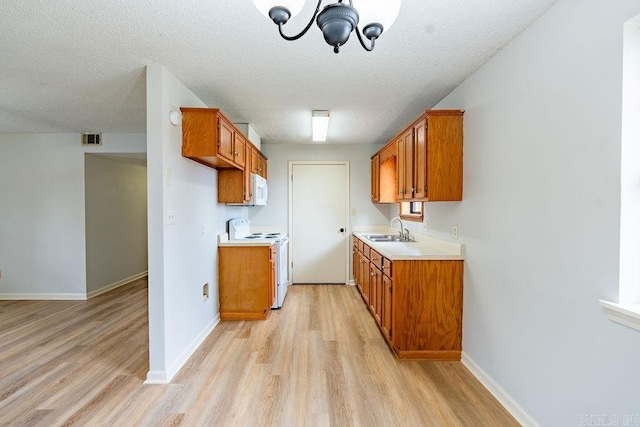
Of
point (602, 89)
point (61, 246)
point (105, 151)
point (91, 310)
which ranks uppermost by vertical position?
point (105, 151)

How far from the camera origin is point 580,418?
1341 mm

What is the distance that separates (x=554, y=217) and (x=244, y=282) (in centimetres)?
286

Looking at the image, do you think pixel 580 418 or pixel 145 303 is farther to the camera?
pixel 145 303

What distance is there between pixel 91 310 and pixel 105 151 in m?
2.22

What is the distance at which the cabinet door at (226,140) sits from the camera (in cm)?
239

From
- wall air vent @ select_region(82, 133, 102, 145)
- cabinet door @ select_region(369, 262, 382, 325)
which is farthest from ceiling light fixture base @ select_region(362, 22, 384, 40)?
wall air vent @ select_region(82, 133, 102, 145)

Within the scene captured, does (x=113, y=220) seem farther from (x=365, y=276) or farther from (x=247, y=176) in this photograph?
(x=365, y=276)

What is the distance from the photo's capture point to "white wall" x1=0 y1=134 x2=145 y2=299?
4.00m

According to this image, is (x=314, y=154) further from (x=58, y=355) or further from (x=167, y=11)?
(x=58, y=355)

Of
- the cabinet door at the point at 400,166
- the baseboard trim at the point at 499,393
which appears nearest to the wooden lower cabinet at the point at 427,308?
the baseboard trim at the point at 499,393

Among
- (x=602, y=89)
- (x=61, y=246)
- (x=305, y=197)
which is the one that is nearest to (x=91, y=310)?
(x=61, y=246)

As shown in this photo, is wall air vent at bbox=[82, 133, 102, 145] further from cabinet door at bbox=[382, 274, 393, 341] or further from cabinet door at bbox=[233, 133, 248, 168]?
cabinet door at bbox=[382, 274, 393, 341]

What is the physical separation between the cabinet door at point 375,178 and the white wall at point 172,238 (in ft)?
8.24

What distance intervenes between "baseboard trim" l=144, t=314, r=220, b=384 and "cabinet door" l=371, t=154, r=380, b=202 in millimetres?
2905
